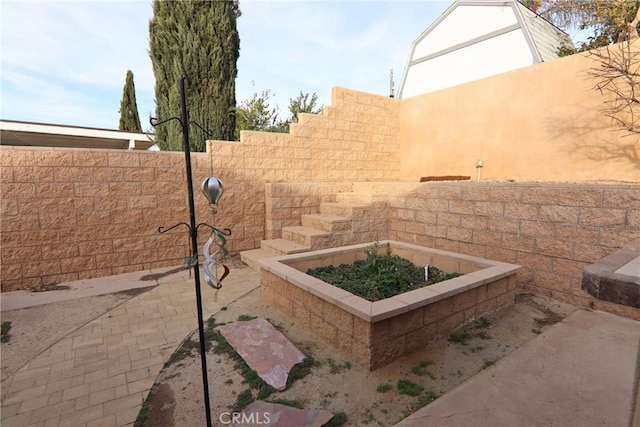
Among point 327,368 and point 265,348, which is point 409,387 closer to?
point 327,368

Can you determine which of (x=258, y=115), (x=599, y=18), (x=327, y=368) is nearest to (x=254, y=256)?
(x=327, y=368)

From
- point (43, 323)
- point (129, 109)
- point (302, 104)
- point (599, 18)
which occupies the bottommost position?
point (43, 323)

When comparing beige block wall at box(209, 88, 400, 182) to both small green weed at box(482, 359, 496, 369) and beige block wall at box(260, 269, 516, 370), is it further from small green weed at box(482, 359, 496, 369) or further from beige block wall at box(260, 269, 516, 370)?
small green weed at box(482, 359, 496, 369)

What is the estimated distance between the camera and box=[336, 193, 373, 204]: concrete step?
6094 mm

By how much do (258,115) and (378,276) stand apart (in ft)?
22.7

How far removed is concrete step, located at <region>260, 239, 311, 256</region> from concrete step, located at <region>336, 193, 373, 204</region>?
157 cm

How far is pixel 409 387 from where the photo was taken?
7.79ft

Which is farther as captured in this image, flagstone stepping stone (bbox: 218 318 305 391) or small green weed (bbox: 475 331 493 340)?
small green weed (bbox: 475 331 493 340)

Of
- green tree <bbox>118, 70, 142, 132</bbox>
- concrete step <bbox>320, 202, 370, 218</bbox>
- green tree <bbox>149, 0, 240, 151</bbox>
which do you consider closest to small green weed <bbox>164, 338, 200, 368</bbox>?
concrete step <bbox>320, 202, 370, 218</bbox>

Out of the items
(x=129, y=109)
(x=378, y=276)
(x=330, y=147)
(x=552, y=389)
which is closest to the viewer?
(x=552, y=389)

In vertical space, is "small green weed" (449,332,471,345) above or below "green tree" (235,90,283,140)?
below

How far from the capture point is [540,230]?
162 inches

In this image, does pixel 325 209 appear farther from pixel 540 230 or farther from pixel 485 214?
pixel 540 230

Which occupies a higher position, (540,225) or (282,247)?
(540,225)
